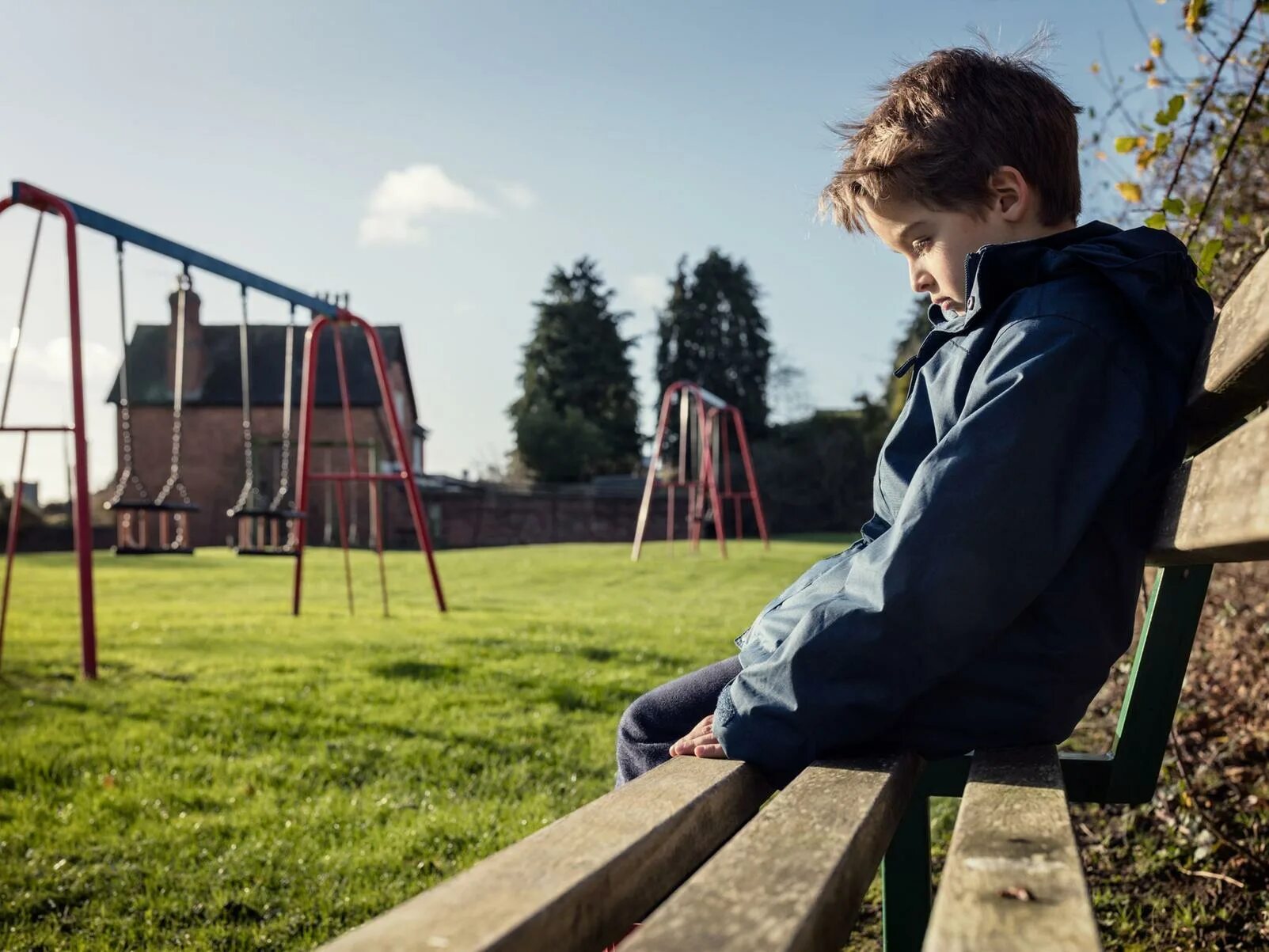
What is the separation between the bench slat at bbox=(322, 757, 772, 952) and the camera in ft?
2.74

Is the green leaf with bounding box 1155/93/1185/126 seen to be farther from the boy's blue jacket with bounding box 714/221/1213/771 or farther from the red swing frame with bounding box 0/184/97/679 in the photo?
the red swing frame with bounding box 0/184/97/679

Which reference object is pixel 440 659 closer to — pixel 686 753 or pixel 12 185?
pixel 12 185

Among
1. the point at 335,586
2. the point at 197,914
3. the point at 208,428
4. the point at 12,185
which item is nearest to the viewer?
the point at 197,914

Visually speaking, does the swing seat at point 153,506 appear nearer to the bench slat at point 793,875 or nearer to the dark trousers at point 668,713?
the dark trousers at point 668,713

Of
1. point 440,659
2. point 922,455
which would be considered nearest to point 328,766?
point 440,659

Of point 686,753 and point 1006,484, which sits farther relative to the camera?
point 686,753

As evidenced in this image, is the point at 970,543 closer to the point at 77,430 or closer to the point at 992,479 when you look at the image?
the point at 992,479

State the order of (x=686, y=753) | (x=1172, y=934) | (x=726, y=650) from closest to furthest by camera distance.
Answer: (x=686, y=753), (x=1172, y=934), (x=726, y=650)

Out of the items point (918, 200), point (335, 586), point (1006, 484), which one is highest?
point (918, 200)

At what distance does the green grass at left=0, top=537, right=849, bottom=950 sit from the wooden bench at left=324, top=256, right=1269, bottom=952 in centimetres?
186

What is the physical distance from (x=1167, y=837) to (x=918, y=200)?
2172 mm

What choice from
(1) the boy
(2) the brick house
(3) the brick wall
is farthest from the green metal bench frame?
(3) the brick wall

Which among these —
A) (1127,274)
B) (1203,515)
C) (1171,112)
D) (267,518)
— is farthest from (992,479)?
(267,518)

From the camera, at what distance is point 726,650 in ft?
26.4
